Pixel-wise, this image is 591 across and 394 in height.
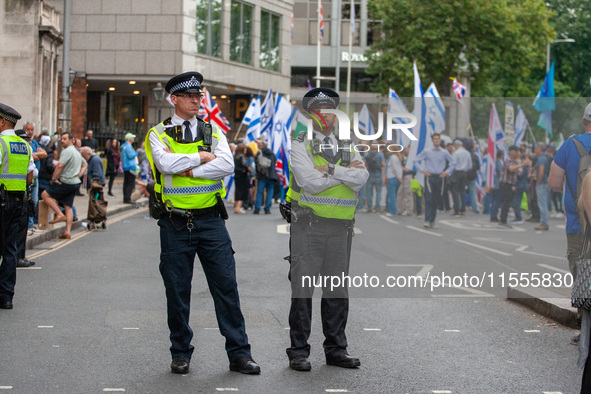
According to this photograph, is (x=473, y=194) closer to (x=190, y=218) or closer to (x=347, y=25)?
(x=190, y=218)

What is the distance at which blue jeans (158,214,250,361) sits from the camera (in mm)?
5816

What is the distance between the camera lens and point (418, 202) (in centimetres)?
816

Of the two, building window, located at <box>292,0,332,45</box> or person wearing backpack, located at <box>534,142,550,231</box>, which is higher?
building window, located at <box>292,0,332,45</box>

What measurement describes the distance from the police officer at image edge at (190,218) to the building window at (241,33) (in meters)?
35.7

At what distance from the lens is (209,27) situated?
39.8 metres

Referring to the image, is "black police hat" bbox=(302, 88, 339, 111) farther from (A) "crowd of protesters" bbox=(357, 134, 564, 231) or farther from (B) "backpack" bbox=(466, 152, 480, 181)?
(B) "backpack" bbox=(466, 152, 480, 181)

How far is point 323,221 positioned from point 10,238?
3924 millimetres

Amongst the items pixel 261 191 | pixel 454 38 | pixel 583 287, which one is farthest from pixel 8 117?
pixel 454 38

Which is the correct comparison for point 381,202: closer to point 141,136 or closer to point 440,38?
point 141,136

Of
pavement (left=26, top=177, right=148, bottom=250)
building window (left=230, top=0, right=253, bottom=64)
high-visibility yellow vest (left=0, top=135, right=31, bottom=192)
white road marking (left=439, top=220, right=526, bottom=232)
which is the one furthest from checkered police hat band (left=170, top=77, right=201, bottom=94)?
building window (left=230, top=0, right=253, bottom=64)

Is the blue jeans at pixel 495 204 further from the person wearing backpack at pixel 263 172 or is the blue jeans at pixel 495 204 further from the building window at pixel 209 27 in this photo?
the building window at pixel 209 27

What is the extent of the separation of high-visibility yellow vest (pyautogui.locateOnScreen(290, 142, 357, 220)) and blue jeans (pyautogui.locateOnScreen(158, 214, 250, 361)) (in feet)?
1.95

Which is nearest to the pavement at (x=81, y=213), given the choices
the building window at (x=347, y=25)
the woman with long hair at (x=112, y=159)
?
the woman with long hair at (x=112, y=159)

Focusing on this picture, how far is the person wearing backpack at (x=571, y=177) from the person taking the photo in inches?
272
